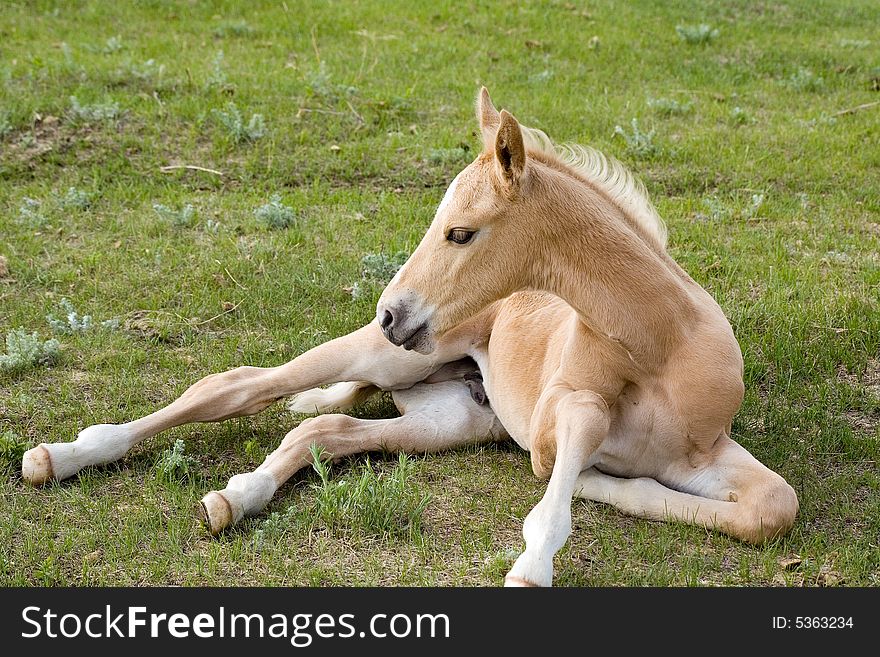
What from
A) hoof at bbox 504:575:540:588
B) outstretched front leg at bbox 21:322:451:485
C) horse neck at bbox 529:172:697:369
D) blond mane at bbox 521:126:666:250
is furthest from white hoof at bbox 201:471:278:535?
blond mane at bbox 521:126:666:250

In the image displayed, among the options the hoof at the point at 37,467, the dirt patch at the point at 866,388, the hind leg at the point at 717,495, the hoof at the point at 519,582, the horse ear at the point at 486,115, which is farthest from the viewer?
the dirt patch at the point at 866,388

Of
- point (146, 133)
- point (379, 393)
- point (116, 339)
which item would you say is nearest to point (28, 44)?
point (146, 133)

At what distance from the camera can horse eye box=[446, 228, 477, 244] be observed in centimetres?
385

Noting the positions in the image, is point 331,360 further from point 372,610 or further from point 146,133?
point 146,133

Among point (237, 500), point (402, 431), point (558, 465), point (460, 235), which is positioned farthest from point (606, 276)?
point (237, 500)

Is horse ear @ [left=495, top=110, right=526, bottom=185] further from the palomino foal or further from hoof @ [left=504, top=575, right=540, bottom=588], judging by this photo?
hoof @ [left=504, top=575, right=540, bottom=588]

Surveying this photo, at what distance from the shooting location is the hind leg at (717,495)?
398 cm

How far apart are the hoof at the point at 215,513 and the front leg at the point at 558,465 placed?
1.27 metres

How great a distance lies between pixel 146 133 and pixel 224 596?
6.20 metres

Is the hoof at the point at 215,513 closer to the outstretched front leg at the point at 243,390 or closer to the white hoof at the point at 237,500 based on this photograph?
the white hoof at the point at 237,500

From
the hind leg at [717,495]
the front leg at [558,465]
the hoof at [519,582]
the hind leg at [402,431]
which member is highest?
the front leg at [558,465]

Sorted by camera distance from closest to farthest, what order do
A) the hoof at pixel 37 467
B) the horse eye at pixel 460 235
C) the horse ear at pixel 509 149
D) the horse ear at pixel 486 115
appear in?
the horse ear at pixel 509 149 → the horse eye at pixel 460 235 → the horse ear at pixel 486 115 → the hoof at pixel 37 467

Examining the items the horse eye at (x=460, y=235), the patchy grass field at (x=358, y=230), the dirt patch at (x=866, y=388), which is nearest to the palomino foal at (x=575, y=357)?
the horse eye at (x=460, y=235)

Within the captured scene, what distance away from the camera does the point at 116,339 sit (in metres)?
6.02
